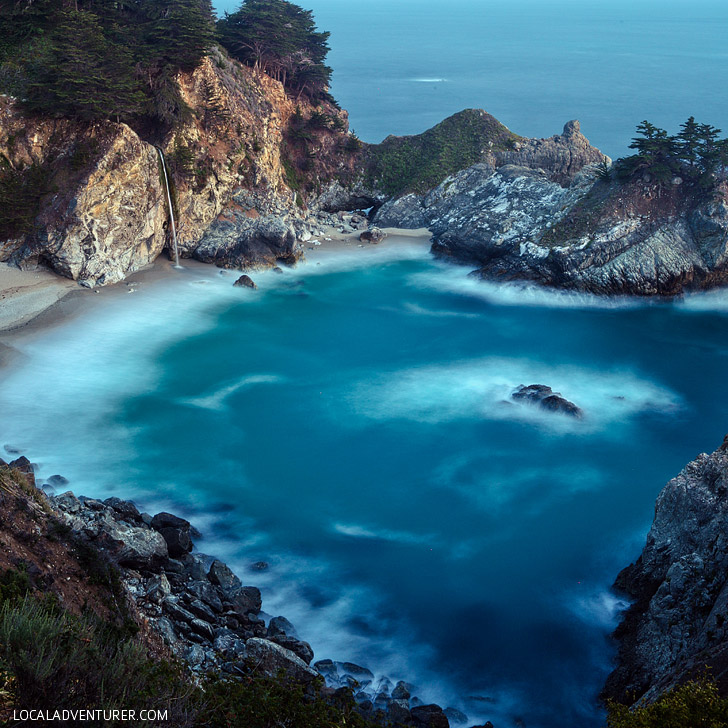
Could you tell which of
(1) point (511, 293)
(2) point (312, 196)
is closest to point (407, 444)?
(1) point (511, 293)

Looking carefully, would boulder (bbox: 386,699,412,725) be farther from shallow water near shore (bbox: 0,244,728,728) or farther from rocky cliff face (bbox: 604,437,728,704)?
rocky cliff face (bbox: 604,437,728,704)

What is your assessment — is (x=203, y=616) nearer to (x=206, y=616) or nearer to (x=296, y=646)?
(x=206, y=616)

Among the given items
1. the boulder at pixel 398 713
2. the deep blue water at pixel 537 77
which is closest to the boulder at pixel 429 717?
the boulder at pixel 398 713

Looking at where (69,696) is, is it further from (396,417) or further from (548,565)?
(396,417)

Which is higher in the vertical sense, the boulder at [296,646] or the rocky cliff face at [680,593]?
the rocky cliff face at [680,593]

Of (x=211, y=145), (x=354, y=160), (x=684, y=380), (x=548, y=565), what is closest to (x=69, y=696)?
(x=548, y=565)

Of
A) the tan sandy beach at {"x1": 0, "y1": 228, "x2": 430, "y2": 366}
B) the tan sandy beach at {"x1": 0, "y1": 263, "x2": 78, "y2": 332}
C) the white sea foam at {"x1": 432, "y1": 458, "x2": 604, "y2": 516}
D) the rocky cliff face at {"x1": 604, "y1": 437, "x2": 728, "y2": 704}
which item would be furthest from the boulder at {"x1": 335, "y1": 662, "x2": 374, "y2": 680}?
the tan sandy beach at {"x1": 0, "y1": 263, "x2": 78, "y2": 332}

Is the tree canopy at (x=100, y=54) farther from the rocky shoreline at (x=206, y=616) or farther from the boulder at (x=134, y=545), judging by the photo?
the boulder at (x=134, y=545)
